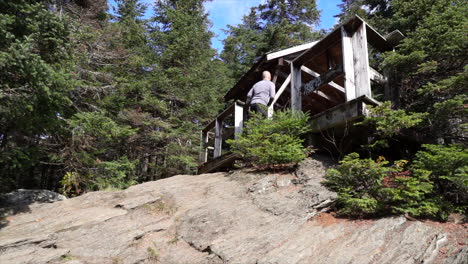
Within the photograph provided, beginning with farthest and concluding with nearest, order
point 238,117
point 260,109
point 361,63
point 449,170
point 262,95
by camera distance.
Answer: point 238,117, point 262,95, point 260,109, point 361,63, point 449,170

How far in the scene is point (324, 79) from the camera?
6.33 meters

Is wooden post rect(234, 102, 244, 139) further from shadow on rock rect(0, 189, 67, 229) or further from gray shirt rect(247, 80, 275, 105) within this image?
shadow on rock rect(0, 189, 67, 229)

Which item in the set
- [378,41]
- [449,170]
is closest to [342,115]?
[449,170]

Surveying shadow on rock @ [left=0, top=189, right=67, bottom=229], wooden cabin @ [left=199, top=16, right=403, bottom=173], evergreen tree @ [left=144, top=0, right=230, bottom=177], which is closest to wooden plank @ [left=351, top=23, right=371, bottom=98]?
wooden cabin @ [left=199, top=16, right=403, bottom=173]

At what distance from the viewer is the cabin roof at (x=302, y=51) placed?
6324mm

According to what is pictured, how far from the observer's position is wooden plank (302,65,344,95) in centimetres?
589

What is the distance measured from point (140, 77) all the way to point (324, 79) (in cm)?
1198

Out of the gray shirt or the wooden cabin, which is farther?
the gray shirt

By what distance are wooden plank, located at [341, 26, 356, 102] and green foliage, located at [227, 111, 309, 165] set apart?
3.25 feet

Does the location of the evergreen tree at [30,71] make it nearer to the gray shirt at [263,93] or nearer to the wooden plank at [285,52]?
the gray shirt at [263,93]

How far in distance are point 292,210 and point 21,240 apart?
4845 millimetres

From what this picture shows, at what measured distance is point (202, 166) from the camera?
970 centimetres

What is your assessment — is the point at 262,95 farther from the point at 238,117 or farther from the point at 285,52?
the point at 285,52

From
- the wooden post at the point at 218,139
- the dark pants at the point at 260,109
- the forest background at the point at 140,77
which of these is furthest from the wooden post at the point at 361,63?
the wooden post at the point at 218,139
